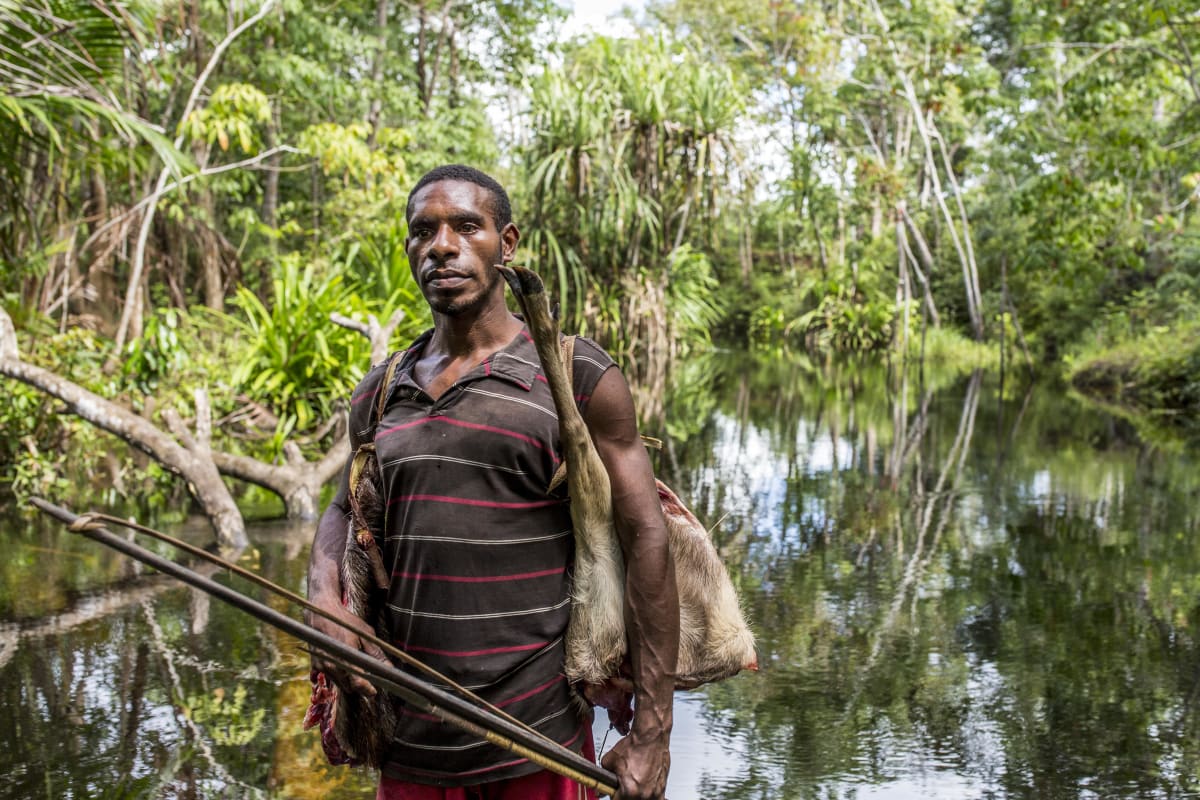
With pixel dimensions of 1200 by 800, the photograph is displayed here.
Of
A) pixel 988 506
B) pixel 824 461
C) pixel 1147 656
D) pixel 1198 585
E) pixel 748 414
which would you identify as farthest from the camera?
pixel 748 414

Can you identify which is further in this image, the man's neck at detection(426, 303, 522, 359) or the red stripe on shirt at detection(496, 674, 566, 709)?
the man's neck at detection(426, 303, 522, 359)

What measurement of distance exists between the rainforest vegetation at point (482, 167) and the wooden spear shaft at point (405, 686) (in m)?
5.56

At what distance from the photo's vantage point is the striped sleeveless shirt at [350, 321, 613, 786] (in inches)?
79.0

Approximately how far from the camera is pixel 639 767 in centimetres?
195

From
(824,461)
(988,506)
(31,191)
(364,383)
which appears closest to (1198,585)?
(988,506)

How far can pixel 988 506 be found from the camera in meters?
8.84

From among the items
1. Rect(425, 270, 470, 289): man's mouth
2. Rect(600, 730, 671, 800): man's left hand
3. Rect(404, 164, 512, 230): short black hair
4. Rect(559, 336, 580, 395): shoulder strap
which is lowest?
Rect(600, 730, 671, 800): man's left hand

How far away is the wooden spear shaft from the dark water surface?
0.76 meters

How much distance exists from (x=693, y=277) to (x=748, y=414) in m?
9.97

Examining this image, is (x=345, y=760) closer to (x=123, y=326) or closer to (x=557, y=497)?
(x=557, y=497)


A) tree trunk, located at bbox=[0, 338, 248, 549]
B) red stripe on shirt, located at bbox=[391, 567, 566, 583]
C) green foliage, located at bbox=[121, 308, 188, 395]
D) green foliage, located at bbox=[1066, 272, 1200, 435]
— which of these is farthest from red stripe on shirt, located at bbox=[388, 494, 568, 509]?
green foliage, located at bbox=[1066, 272, 1200, 435]

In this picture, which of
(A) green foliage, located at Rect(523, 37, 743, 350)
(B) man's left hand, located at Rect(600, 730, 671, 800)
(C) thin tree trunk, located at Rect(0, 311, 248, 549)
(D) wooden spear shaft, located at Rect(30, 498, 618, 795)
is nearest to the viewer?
(D) wooden spear shaft, located at Rect(30, 498, 618, 795)

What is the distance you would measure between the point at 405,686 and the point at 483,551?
1.05ft

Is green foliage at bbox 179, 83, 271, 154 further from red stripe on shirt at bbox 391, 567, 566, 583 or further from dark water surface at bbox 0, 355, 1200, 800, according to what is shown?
red stripe on shirt at bbox 391, 567, 566, 583
